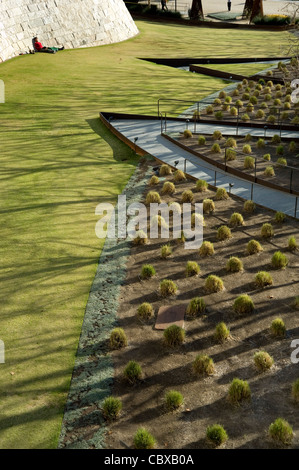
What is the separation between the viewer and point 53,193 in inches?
676

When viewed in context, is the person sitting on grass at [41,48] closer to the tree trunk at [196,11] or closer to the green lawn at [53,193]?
the green lawn at [53,193]

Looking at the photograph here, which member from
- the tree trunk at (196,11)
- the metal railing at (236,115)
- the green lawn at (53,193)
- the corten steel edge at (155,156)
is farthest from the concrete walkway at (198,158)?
the tree trunk at (196,11)

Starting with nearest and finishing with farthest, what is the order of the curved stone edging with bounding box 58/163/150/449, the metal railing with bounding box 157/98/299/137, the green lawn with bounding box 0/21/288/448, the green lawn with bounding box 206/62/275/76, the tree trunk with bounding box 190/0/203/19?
1. the curved stone edging with bounding box 58/163/150/449
2. the green lawn with bounding box 0/21/288/448
3. the metal railing with bounding box 157/98/299/137
4. the green lawn with bounding box 206/62/275/76
5. the tree trunk with bounding box 190/0/203/19

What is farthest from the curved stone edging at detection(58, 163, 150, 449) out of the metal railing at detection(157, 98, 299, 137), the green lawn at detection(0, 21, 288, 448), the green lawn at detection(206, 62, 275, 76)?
the green lawn at detection(206, 62, 275, 76)

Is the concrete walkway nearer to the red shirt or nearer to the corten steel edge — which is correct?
the corten steel edge

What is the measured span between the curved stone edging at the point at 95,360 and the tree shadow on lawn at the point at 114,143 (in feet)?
21.8

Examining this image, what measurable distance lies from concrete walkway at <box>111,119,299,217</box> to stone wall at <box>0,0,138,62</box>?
12.1 metres

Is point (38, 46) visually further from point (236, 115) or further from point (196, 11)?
point (196, 11)

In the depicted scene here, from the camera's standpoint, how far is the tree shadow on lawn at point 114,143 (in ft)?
67.5

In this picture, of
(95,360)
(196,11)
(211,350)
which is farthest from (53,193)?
(196,11)

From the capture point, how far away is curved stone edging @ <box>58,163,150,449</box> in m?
8.53

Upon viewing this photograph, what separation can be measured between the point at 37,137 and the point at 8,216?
7.23 meters
